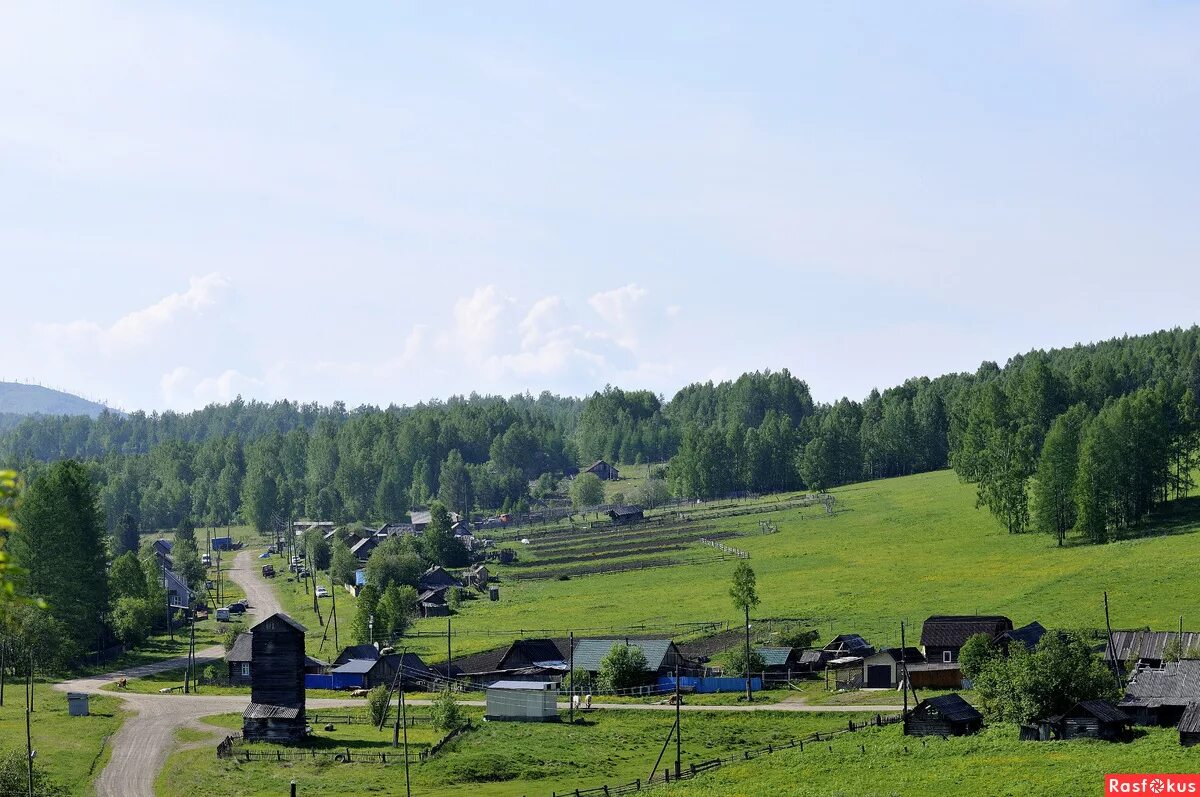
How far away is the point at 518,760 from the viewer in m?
66.8

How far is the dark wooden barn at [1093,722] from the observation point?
59875 millimetres

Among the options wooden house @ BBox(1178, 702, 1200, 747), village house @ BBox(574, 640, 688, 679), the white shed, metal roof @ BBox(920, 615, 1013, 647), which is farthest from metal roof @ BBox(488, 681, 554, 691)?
wooden house @ BBox(1178, 702, 1200, 747)

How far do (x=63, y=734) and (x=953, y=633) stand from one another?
54840 millimetres

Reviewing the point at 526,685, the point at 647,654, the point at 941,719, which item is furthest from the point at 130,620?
the point at 941,719

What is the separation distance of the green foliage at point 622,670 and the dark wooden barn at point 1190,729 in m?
38.6

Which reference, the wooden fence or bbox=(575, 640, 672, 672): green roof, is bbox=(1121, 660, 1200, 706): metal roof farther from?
bbox=(575, 640, 672, 672): green roof

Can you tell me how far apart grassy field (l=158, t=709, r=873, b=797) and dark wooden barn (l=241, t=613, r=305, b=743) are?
2.88 m

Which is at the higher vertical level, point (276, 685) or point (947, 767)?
point (276, 685)

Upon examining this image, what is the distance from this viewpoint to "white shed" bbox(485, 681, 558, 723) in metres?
78.4

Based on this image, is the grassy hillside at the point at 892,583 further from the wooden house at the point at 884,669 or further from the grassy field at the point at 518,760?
the grassy field at the point at 518,760

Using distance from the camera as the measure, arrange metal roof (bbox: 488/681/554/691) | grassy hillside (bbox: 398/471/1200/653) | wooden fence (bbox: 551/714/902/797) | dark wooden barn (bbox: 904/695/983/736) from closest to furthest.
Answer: wooden fence (bbox: 551/714/902/797) < dark wooden barn (bbox: 904/695/983/736) < metal roof (bbox: 488/681/554/691) < grassy hillside (bbox: 398/471/1200/653)

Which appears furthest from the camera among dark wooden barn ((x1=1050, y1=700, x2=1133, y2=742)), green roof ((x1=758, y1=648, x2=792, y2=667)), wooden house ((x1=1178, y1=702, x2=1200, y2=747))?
green roof ((x1=758, y1=648, x2=792, y2=667))

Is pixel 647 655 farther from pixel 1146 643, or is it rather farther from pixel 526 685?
pixel 1146 643

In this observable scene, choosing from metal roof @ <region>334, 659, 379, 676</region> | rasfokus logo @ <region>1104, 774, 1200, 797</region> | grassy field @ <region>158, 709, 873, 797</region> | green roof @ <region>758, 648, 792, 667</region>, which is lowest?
grassy field @ <region>158, 709, 873, 797</region>
